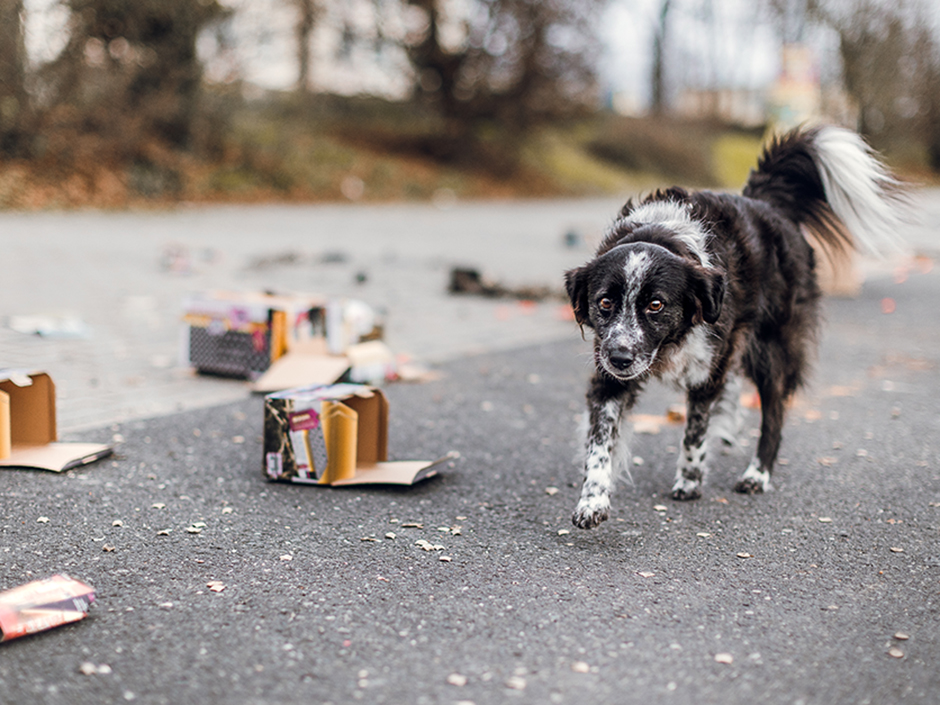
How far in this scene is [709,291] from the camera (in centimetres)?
337

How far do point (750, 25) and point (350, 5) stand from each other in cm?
2277

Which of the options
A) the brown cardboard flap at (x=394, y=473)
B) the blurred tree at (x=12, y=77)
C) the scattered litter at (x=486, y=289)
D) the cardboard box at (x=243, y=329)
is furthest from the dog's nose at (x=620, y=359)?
the blurred tree at (x=12, y=77)

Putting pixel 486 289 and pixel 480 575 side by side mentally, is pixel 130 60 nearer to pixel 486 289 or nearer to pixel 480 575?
pixel 486 289

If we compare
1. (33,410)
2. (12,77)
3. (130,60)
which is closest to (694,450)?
(33,410)

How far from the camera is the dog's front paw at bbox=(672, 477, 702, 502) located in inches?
152

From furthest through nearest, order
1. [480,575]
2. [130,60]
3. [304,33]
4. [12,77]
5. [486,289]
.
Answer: [304,33] → [130,60] → [12,77] → [486,289] → [480,575]

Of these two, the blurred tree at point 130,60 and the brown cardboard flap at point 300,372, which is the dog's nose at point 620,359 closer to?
the brown cardboard flap at point 300,372

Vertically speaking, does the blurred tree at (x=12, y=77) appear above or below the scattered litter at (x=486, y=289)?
above

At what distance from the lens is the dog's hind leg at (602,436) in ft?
11.4

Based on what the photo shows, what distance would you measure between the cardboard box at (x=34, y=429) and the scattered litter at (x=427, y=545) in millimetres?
1620

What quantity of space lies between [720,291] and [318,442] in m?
1.73

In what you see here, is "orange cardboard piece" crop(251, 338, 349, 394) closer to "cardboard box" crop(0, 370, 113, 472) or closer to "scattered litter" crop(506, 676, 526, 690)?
"cardboard box" crop(0, 370, 113, 472)

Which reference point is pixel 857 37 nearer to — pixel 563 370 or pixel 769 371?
pixel 563 370

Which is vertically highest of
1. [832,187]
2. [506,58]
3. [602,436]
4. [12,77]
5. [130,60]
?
[506,58]
